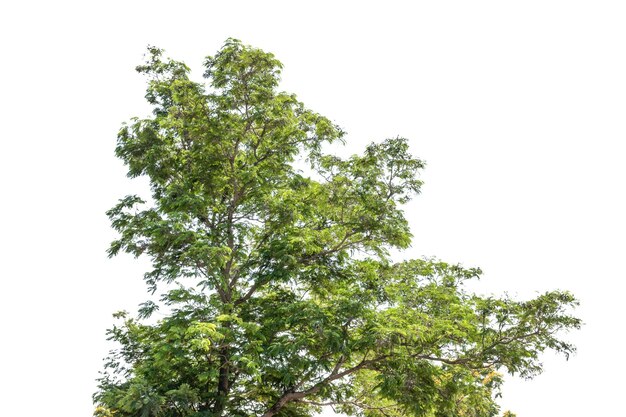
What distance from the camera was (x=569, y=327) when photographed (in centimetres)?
1276

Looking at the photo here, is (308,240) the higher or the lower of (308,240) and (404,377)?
the higher

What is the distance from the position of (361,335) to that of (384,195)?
4257 mm

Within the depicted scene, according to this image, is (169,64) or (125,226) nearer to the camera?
(125,226)

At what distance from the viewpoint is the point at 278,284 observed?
1619 centimetres


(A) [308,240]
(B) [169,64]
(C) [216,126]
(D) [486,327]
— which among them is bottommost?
(D) [486,327]

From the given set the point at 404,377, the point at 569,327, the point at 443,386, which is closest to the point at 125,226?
the point at 404,377

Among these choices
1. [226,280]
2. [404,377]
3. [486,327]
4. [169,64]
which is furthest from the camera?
[169,64]

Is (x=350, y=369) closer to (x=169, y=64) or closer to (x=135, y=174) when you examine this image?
(x=135, y=174)

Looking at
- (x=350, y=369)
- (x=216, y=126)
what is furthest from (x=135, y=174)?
(x=350, y=369)

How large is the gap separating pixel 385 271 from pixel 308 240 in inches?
122

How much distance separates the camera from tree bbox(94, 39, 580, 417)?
1270 cm

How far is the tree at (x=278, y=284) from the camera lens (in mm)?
12703

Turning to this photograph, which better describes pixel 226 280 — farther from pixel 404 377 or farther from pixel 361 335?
pixel 404 377

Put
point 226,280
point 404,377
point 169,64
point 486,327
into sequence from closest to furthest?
point 404,377
point 486,327
point 226,280
point 169,64
